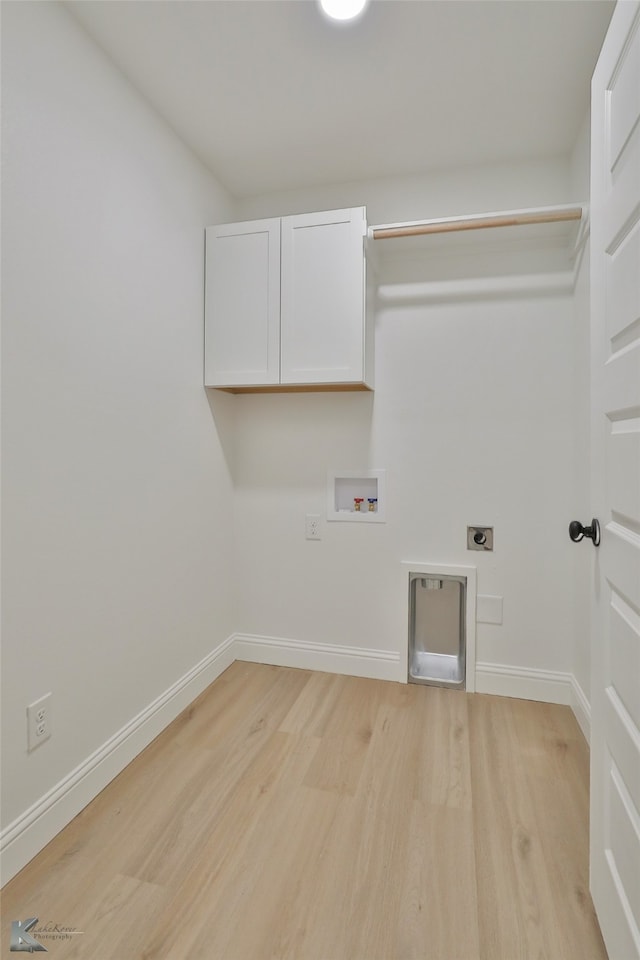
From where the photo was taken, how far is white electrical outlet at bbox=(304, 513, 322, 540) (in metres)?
2.45

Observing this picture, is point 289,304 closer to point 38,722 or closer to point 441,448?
point 441,448

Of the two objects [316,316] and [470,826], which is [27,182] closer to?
[316,316]

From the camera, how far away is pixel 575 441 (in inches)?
81.0

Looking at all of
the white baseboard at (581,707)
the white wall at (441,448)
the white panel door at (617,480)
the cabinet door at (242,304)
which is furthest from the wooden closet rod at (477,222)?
the white baseboard at (581,707)

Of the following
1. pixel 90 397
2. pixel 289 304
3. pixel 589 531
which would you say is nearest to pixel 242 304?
pixel 289 304

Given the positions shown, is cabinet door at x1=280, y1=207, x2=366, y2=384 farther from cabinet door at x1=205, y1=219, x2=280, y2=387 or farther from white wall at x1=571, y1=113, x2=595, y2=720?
white wall at x1=571, y1=113, x2=595, y2=720

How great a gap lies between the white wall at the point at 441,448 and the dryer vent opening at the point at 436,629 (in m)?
0.10

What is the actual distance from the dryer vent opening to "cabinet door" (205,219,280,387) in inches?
49.2

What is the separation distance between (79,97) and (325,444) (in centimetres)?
158

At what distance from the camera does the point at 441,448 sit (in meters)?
2.27

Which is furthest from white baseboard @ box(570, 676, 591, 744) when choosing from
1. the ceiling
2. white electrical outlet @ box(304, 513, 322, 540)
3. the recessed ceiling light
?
the recessed ceiling light

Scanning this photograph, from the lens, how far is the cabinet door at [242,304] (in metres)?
2.16

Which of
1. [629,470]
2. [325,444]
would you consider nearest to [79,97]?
[325,444]

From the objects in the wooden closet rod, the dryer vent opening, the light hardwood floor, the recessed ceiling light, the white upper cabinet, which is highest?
the recessed ceiling light
